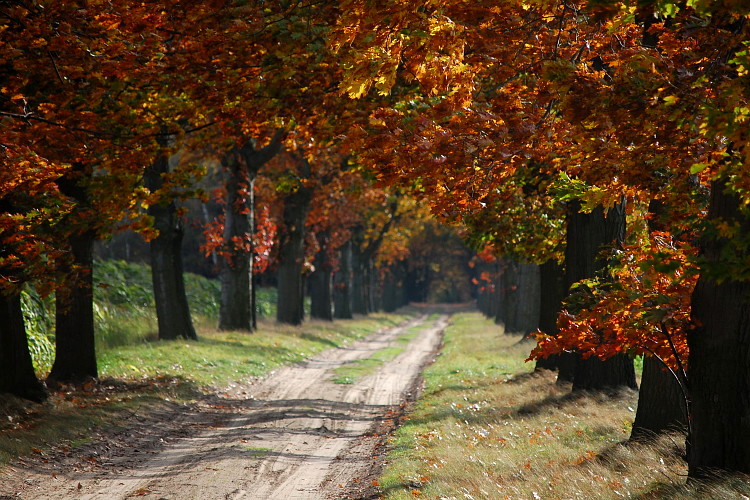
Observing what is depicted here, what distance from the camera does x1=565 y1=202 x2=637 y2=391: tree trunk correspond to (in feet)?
47.6

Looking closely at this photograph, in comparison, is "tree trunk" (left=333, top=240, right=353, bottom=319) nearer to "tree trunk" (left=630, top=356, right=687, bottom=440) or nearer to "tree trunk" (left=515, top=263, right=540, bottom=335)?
"tree trunk" (left=515, top=263, right=540, bottom=335)

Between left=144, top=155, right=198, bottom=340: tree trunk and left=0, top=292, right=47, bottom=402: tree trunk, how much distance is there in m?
8.61

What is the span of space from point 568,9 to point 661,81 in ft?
12.6

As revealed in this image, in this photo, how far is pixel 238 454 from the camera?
1074 centimetres

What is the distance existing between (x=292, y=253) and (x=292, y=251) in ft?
0.43

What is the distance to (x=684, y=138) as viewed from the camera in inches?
281

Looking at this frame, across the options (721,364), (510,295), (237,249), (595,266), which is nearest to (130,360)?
(237,249)

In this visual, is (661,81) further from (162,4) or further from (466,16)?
(162,4)

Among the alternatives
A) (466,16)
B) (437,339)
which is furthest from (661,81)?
(437,339)

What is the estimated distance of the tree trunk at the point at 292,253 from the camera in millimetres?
33781

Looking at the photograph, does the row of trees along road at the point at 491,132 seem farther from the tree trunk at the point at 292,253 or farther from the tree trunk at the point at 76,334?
the tree trunk at the point at 292,253

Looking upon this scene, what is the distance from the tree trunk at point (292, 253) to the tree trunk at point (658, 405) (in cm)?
2430

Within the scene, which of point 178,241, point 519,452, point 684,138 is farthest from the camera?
point 178,241

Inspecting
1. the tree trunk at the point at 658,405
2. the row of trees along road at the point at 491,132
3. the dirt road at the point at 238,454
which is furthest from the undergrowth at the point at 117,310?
the tree trunk at the point at 658,405
